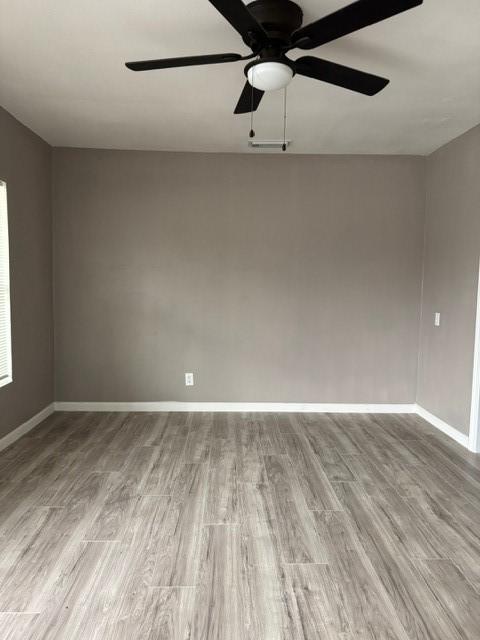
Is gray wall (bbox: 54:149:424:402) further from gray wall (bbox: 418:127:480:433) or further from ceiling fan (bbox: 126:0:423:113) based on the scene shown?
ceiling fan (bbox: 126:0:423:113)

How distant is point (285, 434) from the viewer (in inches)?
142

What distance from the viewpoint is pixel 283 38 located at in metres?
1.87

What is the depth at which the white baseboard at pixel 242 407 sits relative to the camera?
165 inches

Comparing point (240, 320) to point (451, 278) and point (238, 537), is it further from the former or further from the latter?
point (238, 537)

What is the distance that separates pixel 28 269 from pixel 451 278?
3806 millimetres

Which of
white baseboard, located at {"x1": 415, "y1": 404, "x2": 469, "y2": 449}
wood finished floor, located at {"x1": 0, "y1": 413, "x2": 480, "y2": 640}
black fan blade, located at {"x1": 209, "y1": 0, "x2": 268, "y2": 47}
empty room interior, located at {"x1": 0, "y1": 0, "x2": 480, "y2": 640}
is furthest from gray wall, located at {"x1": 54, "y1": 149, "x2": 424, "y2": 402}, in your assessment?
black fan blade, located at {"x1": 209, "y1": 0, "x2": 268, "y2": 47}

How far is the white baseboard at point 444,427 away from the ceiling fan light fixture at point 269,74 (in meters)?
3.09

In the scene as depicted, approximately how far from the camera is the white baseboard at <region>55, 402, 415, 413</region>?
4.19m

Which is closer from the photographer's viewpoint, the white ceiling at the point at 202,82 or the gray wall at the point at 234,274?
the white ceiling at the point at 202,82

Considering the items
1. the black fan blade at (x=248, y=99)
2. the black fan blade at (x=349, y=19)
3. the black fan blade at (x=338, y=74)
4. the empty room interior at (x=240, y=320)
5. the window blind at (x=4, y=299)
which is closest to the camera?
the black fan blade at (x=349, y=19)

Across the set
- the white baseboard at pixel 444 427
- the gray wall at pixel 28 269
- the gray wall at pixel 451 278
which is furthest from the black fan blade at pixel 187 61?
the white baseboard at pixel 444 427

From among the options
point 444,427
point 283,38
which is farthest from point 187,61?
point 444,427

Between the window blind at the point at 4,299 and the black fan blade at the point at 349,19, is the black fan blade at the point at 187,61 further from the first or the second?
the window blind at the point at 4,299

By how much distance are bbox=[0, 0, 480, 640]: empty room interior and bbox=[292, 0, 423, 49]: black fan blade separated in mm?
14
